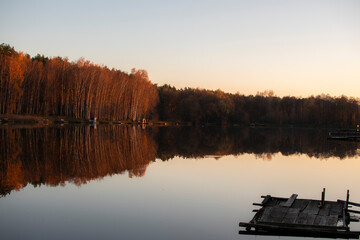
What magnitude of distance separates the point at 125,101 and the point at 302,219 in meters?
78.8

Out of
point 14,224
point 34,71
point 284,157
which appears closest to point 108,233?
point 14,224

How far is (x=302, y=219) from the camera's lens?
9461 mm

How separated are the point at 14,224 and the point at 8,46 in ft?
237

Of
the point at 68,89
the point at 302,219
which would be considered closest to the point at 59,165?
the point at 302,219

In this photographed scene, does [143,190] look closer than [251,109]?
Yes

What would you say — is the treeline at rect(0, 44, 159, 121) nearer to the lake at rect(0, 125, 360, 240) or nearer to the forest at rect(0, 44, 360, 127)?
the forest at rect(0, 44, 360, 127)

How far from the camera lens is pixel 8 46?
71.4 meters

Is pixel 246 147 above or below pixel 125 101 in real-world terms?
below

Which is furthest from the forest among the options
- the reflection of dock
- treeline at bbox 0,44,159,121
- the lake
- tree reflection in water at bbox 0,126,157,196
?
the reflection of dock

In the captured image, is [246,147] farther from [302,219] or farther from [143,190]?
[302,219]

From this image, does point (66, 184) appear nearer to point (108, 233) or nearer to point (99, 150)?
point (108, 233)

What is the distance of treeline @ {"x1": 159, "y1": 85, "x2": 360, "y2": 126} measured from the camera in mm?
109006

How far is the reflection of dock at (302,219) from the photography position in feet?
28.7

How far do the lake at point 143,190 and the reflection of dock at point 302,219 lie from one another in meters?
0.39
